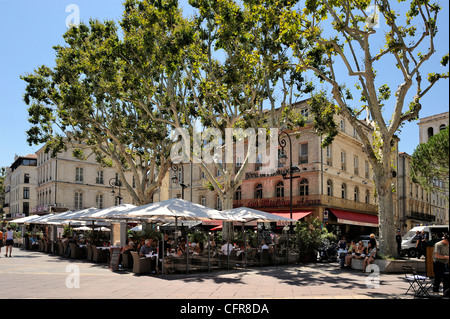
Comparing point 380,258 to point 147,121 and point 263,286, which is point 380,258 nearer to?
A: point 263,286

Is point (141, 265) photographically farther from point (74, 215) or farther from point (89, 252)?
point (74, 215)

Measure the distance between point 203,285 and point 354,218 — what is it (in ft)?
87.0

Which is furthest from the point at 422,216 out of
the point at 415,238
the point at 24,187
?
the point at 24,187

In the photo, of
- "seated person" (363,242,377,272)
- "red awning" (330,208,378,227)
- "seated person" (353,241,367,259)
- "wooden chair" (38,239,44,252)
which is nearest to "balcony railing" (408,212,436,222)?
"red awning" (330,208,378,227)

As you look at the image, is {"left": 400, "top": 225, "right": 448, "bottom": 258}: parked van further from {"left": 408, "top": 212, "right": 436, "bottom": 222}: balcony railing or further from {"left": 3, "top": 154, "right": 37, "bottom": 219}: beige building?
{"left": 3, "top": 154, "right": 37, "bottom": 219}: beige building

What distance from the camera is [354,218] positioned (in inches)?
1366

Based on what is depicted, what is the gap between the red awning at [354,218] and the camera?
33.0m

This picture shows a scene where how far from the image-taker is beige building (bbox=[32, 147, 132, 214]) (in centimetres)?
5259

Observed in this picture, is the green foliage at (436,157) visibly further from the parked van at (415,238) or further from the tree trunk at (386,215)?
the parked van at (415,238)

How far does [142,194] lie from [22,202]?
168 feet

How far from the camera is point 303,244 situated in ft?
60.0
